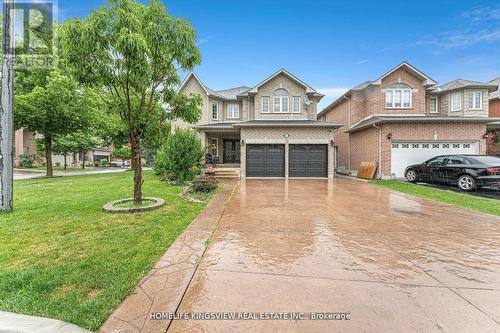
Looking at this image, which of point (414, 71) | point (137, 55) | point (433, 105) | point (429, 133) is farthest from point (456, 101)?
point (137, 55)

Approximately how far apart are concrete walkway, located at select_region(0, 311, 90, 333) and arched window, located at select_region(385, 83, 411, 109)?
19752 mm

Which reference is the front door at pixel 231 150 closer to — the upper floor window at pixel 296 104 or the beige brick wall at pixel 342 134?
the upper floor window at pixel 296 104

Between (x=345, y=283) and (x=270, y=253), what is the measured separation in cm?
119

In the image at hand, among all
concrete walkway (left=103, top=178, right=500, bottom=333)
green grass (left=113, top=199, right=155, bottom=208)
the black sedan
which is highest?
the black sedan

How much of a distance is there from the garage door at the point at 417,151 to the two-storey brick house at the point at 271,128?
3774mm

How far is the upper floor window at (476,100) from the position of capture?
688 inches

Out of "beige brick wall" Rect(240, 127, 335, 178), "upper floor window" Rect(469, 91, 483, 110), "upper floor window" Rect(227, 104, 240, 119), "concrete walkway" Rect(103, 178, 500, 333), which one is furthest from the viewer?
"upper floor window" Rect(227, 104, 240, 119)

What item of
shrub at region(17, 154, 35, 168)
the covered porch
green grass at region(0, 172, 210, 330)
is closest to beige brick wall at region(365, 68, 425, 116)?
the covered porch

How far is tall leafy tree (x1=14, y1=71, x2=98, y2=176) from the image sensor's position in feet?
44.5

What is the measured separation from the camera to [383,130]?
14.5 m

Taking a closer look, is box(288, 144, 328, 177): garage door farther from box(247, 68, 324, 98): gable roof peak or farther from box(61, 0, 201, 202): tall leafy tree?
box(61, 0, 201, 202): tall leafy tree

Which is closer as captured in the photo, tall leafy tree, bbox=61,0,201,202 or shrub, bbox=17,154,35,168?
tall leafy tree, bbox=61,0,201,202

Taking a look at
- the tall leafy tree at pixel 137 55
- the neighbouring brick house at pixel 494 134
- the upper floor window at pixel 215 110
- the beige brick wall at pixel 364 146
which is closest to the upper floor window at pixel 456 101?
the neighbouring brick house at pixel 494 134

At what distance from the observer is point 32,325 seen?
199 centimetres
